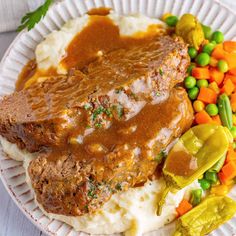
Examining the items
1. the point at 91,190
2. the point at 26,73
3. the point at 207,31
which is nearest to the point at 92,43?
the point at 26,73

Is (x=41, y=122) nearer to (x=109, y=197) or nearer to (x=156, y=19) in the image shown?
(x=109, y=197)

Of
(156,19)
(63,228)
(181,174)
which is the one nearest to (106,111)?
(181,174)

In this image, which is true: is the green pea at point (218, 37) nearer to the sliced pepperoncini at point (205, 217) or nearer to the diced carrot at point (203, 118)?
the diced carrot at point (203, 118)

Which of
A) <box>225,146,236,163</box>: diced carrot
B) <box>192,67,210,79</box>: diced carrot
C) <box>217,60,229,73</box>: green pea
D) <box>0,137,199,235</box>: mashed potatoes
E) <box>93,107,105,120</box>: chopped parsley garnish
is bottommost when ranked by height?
<box>0,137,199,235</box>: mashed potatoes

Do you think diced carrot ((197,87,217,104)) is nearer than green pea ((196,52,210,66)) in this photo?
Yes

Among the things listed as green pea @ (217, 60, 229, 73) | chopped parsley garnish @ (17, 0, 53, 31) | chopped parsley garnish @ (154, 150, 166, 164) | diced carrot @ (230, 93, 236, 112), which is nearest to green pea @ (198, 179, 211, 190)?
chopped parsley garnish @ (154, 150, 166, 164)

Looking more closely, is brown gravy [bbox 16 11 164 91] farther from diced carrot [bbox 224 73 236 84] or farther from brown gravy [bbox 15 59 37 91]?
diced carrot [bbox 224 73 236 84]
